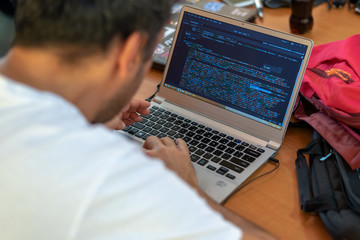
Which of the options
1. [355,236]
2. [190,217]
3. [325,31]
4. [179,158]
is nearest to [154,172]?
[190,217]

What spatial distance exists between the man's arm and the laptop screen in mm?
218

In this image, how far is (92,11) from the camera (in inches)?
24.0

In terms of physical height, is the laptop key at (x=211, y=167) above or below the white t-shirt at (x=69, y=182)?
below

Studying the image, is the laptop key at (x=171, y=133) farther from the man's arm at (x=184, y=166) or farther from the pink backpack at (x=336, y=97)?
the pink backpack at (x=336, y=97)

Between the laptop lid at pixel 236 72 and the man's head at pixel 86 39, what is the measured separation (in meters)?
0.48

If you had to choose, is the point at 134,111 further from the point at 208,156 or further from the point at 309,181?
the point at 309,181

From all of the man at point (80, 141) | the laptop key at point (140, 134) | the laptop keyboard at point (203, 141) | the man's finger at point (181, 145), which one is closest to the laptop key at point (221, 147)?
the laptop keyboard at point (203, 141)

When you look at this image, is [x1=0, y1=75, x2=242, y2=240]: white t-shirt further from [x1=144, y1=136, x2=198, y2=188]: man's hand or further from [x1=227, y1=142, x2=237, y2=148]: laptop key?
[x1=227, y1=142, x2=237, y2=148]: laptop key

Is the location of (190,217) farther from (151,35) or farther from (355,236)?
(355,236)

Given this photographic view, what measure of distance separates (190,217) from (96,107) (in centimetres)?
24

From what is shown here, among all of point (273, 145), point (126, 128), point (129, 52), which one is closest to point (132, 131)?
point (126, 128)

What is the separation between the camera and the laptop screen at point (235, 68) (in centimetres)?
107

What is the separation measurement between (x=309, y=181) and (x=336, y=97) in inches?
10.1

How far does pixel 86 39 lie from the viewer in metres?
0.61
